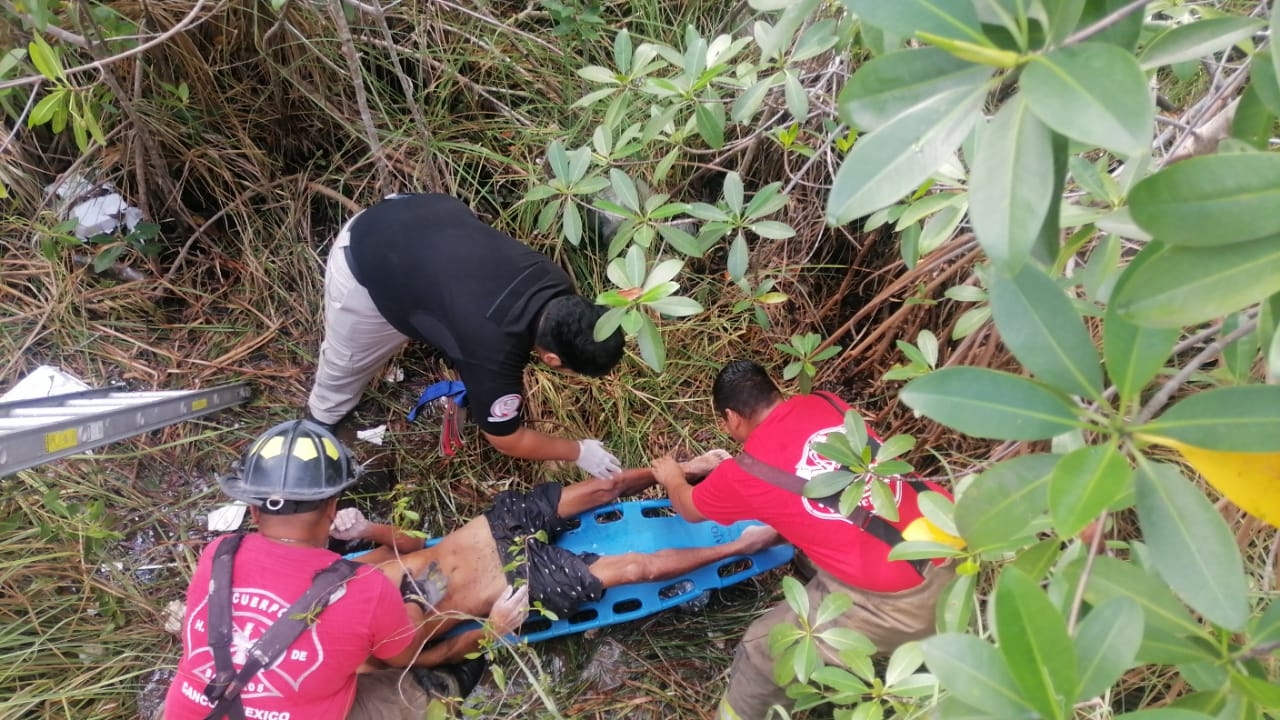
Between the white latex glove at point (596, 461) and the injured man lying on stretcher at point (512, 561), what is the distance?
1.7 inches

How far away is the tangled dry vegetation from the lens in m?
2.66

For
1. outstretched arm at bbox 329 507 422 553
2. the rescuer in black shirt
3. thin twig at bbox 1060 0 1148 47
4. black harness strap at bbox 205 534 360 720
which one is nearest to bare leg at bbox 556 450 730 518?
the rescuer in black shirt

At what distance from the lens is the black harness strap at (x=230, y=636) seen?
1.84 metres

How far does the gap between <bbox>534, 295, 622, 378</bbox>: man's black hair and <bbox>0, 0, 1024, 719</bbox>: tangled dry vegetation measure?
2.79ft

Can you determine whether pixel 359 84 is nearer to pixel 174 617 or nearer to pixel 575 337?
pixel 575 337

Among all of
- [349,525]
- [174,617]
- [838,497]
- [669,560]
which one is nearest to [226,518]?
[174,617]

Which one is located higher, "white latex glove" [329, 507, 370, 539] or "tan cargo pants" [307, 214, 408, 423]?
"tan cargo pants" [307, 214, 408, 423]

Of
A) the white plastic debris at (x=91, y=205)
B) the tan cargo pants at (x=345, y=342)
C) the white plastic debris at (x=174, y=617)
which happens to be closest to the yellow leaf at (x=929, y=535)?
the tan cargo pants at (x=345, y=342)

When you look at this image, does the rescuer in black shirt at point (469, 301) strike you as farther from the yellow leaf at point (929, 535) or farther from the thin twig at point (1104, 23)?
the thin twig at point (1104, 23)

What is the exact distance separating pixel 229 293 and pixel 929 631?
3121 mm

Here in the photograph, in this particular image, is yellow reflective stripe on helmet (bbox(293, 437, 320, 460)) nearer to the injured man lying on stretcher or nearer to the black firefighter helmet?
the black firefighter helmet

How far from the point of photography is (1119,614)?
745 mm

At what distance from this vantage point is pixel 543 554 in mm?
2562

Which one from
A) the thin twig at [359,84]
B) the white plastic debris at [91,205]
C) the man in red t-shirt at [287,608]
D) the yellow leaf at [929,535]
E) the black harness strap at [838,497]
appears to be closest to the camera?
the yellow leaf at [929,535]
